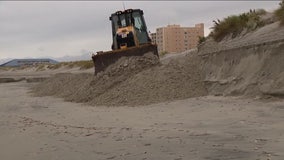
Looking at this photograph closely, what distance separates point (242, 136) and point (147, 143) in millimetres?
1888

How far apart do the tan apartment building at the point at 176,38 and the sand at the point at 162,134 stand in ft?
203

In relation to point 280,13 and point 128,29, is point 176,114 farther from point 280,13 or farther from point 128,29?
point 128,29

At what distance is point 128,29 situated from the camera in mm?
24891

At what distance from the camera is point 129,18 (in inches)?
993

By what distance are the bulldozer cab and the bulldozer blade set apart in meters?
1.67

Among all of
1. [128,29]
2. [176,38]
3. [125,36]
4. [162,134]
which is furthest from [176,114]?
[176,38]

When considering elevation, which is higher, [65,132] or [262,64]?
[262,64]

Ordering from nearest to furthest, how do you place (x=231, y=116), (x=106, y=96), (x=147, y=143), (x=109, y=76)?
(x=147, y=143)
(x=231, y=116)
(x=106, y=96)
(x=109, y=76)

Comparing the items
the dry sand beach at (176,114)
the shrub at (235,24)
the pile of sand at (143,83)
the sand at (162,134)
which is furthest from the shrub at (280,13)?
the sand at (162,134)

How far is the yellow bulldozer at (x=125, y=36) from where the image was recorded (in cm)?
2283

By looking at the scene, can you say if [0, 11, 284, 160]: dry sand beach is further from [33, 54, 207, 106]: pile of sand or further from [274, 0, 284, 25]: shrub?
[274, 0, 284, 25]: shrub

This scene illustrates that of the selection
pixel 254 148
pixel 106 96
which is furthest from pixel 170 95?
pixel 254 148

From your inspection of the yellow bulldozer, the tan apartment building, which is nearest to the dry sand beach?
the yellow bulldozer

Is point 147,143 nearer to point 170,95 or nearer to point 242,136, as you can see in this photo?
point 242,136
